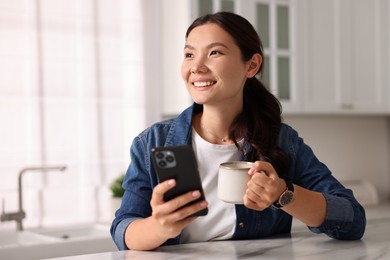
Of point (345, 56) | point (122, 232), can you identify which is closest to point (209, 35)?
point (122, 232)

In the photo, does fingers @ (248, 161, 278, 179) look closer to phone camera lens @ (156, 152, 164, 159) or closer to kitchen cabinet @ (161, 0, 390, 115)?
phone camera lens @ (156, 152, 164, 159)

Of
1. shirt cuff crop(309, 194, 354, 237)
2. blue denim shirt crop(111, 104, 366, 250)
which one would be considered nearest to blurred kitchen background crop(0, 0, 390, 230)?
blue denim shirt crop(111, 104, 366, 250)

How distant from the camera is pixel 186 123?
1647 millimetres

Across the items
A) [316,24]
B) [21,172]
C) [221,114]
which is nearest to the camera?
[221,114]

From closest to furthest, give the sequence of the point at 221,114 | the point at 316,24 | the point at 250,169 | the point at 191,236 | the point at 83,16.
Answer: the point at 250,169 < the point at 191,236 < the point at 221,114 < the point at 83,16 < the point at 316,24

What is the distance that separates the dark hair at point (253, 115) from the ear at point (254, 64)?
13 millimetres

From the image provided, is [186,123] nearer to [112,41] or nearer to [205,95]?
[205,95]

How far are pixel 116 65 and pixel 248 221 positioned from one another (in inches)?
70.1

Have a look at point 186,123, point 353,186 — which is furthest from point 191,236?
point 353,186

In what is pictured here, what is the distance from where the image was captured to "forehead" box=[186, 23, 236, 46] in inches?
62.3

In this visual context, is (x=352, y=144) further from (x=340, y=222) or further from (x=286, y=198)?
(x=286, y=198)

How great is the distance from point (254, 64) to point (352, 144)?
8.77 ft

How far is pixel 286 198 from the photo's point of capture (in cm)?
141

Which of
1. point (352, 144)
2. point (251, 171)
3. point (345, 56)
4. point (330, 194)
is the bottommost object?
point (352, 144)
